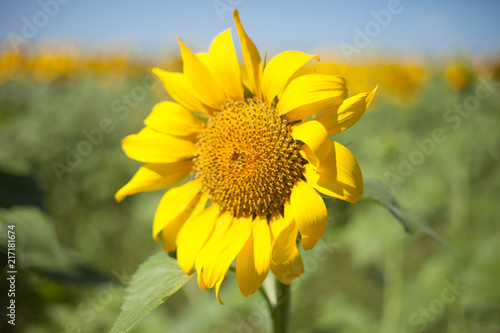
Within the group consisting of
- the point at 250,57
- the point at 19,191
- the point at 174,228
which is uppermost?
the point at 250,57

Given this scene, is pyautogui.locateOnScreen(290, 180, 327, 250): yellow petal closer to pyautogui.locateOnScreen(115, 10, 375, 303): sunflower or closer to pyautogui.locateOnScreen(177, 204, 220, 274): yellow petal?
pyautogui.locateOnScreen(115, 10, 375, 303): sunflower

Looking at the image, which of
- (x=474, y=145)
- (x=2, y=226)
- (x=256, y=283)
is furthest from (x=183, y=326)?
(x=474, y=145)

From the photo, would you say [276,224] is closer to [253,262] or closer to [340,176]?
[253,262]

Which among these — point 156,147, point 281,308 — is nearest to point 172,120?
point 156,147

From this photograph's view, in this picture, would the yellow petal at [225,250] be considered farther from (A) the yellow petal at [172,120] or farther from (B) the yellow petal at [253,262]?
(A) the yellow petal at [172,120]

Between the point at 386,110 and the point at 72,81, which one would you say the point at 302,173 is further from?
the point at 72,81

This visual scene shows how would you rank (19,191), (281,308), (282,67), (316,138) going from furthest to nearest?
1. (19,191)
2. (281,308)
3. (282,67)
4. (316,138)

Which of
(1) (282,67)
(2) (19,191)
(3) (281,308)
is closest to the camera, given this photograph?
(1) (282,67)
